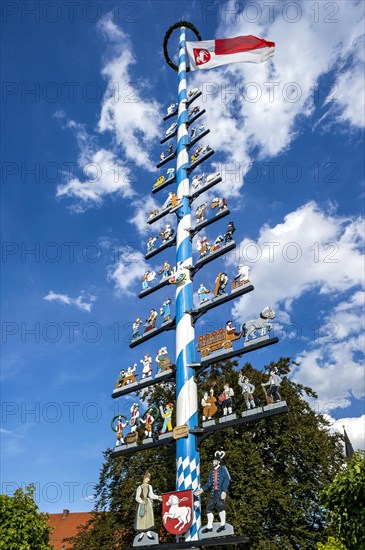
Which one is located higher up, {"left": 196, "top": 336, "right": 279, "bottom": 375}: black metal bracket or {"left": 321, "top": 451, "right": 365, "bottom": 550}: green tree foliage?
{"left": 196, "top": 336, "right": 279, "bottom": 375}: black metal bracket

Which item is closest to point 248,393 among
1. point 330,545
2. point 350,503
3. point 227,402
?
point 227,402

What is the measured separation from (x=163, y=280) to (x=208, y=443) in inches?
372

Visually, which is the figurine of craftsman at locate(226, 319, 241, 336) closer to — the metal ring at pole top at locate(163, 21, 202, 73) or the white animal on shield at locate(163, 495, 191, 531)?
the white animal on shield at locate(163, 495, 191, 531)

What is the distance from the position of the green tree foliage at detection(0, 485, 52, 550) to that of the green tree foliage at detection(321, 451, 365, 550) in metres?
7.95

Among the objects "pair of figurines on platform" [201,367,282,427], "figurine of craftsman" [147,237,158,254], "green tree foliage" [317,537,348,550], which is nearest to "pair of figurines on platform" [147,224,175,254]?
"figurine of craftsman" [147,237,158,254]

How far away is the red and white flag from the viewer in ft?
65.1

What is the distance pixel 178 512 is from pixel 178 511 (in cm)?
2

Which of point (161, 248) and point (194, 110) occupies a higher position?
point (194, 110)

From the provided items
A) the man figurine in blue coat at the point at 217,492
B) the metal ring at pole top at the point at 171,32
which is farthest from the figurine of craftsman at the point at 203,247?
the metal ring at pole top at the point at 171,32

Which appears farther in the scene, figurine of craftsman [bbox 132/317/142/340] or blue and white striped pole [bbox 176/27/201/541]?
figurine of craftsman [bbox 132/317/142/340]

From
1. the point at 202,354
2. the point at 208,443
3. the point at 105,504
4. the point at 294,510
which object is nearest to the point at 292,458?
the point at 294,510

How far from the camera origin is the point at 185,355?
13.7 metres

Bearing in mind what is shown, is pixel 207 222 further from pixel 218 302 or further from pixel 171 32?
pixel 171 32

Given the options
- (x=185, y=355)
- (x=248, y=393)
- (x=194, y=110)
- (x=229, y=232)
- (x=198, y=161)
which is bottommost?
(x=248, y=393)
